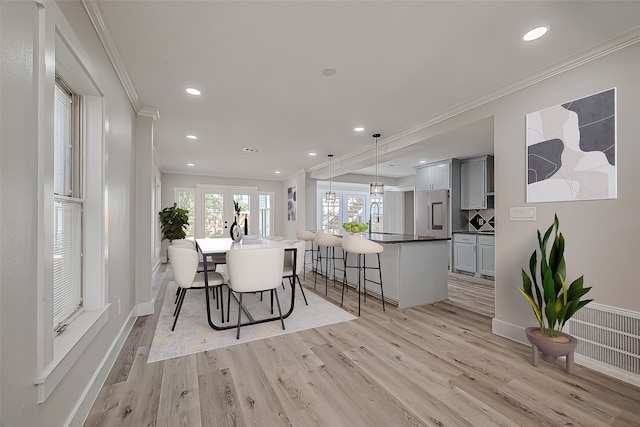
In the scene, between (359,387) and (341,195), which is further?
(341,195)

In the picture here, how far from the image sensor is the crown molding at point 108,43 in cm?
164

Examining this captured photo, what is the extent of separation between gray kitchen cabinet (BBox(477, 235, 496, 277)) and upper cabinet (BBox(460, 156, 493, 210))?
2.31 feet

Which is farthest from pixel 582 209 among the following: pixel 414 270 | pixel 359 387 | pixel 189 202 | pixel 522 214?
pixel 189 202

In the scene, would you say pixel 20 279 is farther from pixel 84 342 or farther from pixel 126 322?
pixel 126 322

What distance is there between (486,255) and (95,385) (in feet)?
19.0

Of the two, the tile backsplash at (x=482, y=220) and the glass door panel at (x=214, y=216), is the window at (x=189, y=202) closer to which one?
the glass door panel at (x=214, y=216)

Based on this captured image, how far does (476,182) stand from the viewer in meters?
5.56

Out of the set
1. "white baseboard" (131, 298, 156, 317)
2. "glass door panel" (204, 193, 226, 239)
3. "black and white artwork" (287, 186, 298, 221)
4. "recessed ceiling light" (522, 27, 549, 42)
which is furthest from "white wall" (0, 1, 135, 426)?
"glass door panel" (204, 193, 226, 239)

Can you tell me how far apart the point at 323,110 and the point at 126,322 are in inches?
122

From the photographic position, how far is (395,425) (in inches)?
59.4

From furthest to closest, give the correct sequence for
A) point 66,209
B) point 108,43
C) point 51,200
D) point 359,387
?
point 108,43 < point 359,387 < point 66,209 < point 51,200

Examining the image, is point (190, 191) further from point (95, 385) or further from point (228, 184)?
point (95, 385)

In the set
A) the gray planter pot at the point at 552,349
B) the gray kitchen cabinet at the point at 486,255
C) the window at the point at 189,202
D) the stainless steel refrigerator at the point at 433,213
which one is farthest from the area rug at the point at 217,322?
the window at the point at 189,202

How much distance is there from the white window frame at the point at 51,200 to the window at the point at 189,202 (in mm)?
6068
